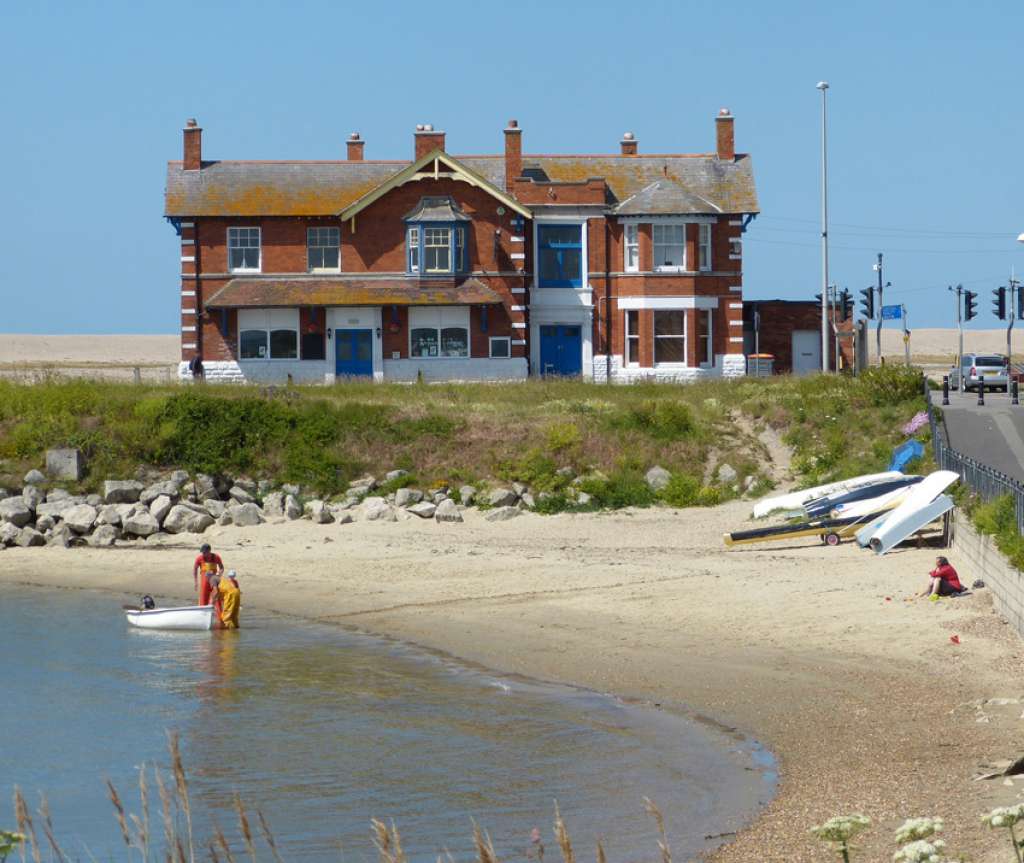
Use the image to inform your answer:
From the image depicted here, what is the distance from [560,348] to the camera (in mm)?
53125

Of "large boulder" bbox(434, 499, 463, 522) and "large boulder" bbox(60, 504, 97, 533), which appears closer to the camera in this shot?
"large boulder" bbox(434, 499, 463, 522)

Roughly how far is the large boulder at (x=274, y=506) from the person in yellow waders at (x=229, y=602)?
10.5 m

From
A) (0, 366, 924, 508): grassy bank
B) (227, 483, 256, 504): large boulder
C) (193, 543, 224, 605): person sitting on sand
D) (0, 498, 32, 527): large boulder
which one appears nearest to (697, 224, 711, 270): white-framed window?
(0, 366, 924, 508): grassy bank

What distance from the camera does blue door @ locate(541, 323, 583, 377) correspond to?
53.1 m

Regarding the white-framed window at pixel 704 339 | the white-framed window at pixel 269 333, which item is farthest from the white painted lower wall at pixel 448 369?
the white-framed window at pixel 704 339

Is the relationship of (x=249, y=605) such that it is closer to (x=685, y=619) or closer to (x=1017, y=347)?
(x=685, y=619)

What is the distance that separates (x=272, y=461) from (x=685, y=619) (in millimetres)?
17442

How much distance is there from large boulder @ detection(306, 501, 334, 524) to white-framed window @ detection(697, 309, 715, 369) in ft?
67.0

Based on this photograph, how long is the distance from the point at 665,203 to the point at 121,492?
23161 mm

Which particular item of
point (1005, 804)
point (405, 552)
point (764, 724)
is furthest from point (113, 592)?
point (1005, 804)

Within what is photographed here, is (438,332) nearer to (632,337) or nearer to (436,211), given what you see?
(436,211)

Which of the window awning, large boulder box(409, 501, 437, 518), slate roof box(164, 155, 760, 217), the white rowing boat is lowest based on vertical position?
the white rowing boat

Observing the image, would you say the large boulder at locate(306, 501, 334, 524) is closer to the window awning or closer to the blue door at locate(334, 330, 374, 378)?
the window awning

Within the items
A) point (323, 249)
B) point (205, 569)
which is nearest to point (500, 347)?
point (323, 249)
